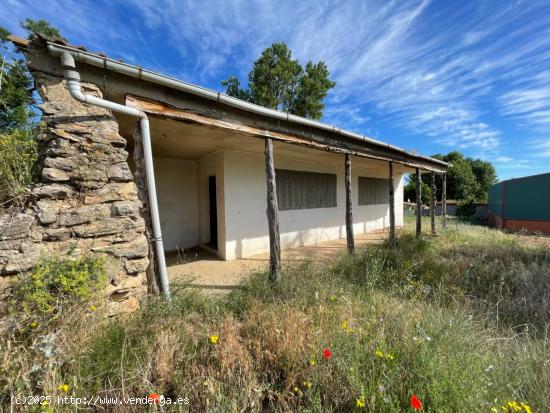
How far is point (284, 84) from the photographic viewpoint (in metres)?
15.1

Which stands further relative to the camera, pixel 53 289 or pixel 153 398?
pixel 53 289

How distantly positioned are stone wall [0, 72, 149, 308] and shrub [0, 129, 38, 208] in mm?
115

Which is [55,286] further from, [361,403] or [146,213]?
[361,403]

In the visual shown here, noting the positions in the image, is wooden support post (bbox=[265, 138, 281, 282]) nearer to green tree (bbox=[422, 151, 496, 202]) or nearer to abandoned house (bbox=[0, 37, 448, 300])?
abandoned house (bbox=[0, 37, 448, 300])

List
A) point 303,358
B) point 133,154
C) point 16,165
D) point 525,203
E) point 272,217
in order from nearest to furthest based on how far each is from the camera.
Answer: point 303,358 → point 16,165 → point 133,154 → point 272,217 → point 525,203

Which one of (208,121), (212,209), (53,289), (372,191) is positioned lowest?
(53,289)

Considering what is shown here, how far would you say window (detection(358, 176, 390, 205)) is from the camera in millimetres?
9336

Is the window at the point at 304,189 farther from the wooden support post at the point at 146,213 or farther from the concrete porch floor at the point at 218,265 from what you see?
the wooden support post at the point at 146,213

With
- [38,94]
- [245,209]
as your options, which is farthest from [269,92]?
[38,94]

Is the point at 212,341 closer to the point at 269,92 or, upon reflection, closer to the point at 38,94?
the point at 38,94

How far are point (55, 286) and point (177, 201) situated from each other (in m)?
4.68

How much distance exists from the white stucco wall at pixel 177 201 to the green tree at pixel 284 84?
32.7 feet

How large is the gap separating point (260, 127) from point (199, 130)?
3.61 ft

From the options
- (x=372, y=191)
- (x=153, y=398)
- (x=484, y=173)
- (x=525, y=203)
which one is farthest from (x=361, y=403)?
(x=484, y=173)
